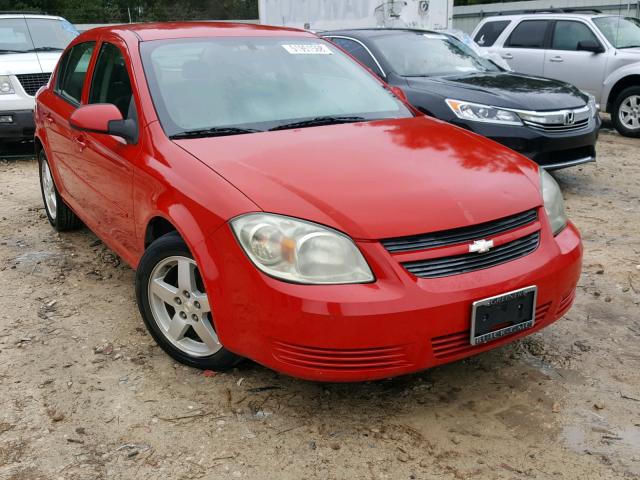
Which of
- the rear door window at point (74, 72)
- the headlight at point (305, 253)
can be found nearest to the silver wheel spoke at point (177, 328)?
the headlight at point (305, 253)

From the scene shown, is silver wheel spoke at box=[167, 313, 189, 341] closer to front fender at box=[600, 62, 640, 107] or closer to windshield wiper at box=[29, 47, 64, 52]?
windshield wiper at box=[29, 47, 64, 52]

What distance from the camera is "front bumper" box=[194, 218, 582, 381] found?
2.41 metres

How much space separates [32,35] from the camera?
9289 millimetres

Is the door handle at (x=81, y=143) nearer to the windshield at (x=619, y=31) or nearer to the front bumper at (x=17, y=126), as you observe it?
the front bumper at (x=17, y=126)

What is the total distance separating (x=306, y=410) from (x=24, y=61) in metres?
7.50

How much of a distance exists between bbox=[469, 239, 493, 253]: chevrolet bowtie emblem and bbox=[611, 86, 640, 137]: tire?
786 cm

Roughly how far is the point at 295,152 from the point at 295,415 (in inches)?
45.9

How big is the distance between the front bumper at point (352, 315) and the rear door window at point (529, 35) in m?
8.72

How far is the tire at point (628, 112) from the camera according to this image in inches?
366

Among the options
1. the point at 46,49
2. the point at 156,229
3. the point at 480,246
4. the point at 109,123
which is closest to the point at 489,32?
the point at 46,49

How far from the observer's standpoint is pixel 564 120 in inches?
239

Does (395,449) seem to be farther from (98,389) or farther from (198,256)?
(98,389)

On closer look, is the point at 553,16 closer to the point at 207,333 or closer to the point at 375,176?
the point at 375,176

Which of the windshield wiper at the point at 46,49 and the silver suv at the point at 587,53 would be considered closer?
the windshield wiper at the point at 46,49
